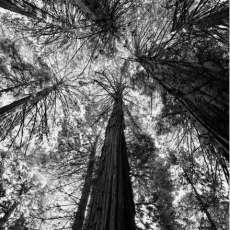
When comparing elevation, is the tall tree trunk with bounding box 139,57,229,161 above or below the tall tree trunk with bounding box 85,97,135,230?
above

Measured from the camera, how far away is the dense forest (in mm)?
4594

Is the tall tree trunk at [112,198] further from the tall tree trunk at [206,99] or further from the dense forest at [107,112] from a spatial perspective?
the tall tree trunk at [206,99]

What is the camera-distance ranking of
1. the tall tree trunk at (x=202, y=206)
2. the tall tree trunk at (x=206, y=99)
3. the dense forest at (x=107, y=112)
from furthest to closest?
the tall tree trunk at (x=202, y=206), the dense forest at (x=107, y=112), the tall tree trunk at (x=206, y=99)

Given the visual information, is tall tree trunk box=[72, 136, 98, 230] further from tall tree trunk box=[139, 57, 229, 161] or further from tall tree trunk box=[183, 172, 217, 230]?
tall tree trunk box=[139, 57, 229, 161]

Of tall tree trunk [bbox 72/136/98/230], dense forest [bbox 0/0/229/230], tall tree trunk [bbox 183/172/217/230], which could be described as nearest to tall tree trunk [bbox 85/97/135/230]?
dense forest [bbox 0/0/229/230]

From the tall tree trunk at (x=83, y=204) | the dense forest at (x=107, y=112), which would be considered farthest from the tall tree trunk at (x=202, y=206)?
the tall tree trunk at (x=83, y=204)

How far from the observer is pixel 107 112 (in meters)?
8.30

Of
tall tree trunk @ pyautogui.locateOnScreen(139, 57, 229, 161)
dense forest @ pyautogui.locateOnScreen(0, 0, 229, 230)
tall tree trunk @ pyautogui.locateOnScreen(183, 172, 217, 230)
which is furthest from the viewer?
tall tree trunk @ pyautogui.locateOnScreen(183, 172, 217, 230)

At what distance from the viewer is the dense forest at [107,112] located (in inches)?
181

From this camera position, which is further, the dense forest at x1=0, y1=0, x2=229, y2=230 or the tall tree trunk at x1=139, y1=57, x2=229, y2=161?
the dense forest at x1=0, y1=0, x2=229, y2=230

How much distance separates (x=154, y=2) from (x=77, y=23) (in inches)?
108

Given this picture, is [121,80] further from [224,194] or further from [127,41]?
[224,194]

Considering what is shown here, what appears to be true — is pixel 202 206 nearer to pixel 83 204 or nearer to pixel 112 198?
pixel 83 204

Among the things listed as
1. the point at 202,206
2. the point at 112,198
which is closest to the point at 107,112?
the point at 202,206
